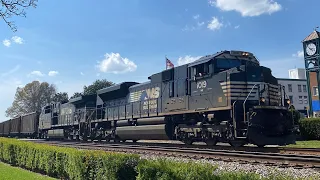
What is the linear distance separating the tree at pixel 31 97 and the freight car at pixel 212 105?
64368 millimetres

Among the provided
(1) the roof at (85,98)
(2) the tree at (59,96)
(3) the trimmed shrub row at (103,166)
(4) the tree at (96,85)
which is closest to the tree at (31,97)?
(2) the tree at (59,96)

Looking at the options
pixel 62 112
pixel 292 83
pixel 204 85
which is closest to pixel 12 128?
pixel 62 112

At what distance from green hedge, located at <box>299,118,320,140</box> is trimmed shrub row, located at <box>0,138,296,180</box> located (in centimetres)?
1774

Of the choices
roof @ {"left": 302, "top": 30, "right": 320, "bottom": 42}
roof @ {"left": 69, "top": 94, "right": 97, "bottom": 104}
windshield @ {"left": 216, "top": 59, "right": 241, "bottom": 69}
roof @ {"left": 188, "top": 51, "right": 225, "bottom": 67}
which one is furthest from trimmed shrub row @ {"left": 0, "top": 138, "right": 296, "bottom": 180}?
roof @ {"left": 302, "top": 30, "right": 320, "bottom": 42}

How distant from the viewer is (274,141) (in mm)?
11062

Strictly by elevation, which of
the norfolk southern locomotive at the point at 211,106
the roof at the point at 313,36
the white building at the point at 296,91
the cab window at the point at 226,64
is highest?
the roof at the point at 313,36

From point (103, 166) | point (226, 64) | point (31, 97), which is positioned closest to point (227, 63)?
point (226, 64)

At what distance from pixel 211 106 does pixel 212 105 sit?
0.07 meters

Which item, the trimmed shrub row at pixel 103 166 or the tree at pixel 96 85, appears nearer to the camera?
the trimmed shrub row at pixel 103 166

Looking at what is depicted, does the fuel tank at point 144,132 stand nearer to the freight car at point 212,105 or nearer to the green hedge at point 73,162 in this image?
the freight car at point 212,105

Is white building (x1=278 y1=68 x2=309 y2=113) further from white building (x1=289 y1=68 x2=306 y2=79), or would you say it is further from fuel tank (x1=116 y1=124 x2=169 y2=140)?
fuel tank (x1=116 y1=124 x2=169 y2=140)

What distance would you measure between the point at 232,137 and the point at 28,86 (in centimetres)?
7670

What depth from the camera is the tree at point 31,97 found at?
7738cm

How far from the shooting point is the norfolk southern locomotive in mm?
11453
